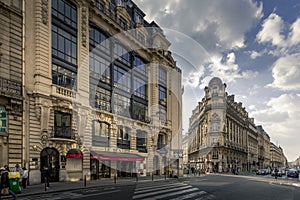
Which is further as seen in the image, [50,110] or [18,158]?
[50,110]

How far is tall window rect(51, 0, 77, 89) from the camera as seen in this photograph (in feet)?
98.0

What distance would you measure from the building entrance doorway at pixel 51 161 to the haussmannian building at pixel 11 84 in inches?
101

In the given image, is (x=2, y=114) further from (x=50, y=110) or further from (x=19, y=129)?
(x=50, y=110)

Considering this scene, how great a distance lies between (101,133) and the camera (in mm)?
35969

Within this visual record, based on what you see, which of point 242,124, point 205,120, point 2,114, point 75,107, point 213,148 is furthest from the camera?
point 242,124

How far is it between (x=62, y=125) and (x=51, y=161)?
339cm

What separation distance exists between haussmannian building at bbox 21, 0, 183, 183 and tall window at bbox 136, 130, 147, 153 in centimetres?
15

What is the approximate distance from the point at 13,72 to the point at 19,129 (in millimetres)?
4550

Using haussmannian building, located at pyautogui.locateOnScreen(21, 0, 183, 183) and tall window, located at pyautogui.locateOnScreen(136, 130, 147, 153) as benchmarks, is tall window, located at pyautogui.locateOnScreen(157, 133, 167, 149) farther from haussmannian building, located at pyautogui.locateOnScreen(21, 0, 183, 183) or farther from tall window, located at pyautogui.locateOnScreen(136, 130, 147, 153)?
tall window, located at pyautogui.locateOnScreen(136, 130, 147, 153)

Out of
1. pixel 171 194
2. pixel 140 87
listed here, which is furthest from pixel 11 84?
pixel 140 87

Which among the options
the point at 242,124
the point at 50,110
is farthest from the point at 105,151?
the point at 242,124

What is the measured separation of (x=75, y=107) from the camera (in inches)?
1214

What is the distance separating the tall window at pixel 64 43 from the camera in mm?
29859

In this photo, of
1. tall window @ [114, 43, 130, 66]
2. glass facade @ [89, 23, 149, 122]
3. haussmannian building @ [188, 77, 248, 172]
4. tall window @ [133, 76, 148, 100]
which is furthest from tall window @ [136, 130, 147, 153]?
haussmannian building @ [188, 77, 248, 172]
